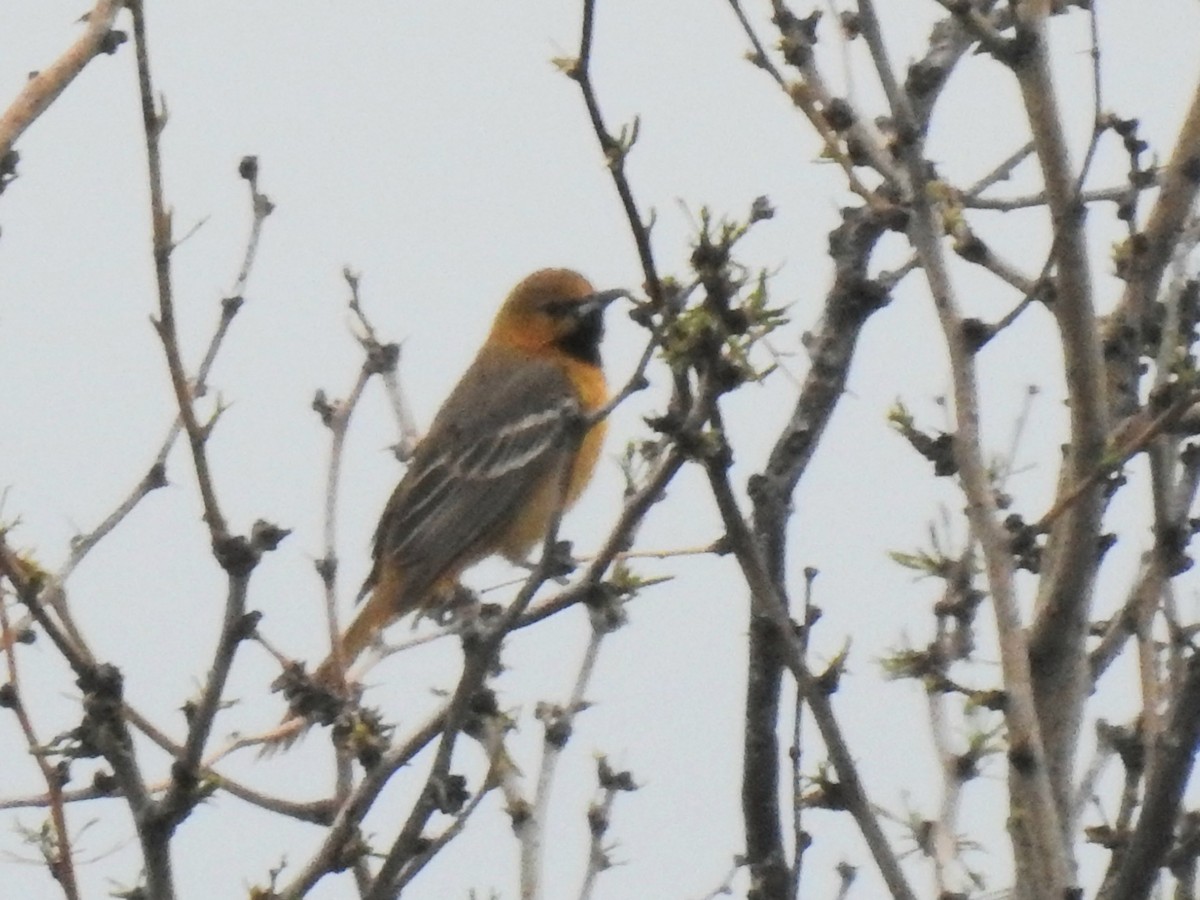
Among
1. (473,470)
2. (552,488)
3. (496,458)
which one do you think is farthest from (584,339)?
(552,488)

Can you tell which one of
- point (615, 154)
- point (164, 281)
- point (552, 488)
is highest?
point (552, 488)

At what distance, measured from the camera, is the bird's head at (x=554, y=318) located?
22.2 feet

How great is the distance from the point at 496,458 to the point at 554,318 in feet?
2.12

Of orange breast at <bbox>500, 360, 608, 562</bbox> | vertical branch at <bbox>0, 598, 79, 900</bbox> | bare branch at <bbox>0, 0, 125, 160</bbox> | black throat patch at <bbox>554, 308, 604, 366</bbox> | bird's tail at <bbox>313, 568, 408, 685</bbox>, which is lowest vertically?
vertical branch at <bbox>0, 598, 79, 900</bbox>

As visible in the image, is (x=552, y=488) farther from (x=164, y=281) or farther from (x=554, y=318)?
(x=164, y=281)

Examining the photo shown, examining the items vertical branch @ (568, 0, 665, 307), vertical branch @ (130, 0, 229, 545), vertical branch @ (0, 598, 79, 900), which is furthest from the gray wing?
vertical branch @ (568, 0, 665, 307)

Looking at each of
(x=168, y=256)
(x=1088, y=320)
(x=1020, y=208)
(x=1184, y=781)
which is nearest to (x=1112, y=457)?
(x=1088, y=320)

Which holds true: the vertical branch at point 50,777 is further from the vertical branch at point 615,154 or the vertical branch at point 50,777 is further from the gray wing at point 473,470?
the gray wing at point 473,470

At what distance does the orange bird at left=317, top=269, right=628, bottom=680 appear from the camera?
5.74 m

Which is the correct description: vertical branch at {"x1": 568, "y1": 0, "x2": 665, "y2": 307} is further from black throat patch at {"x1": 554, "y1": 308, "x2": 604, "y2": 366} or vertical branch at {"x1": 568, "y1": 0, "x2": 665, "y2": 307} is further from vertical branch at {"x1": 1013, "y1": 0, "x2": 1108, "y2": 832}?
black throat patch at {"x1": 554, "y1": 308, "x2": 604, "y2": 366}

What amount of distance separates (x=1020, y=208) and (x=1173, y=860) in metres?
1.18

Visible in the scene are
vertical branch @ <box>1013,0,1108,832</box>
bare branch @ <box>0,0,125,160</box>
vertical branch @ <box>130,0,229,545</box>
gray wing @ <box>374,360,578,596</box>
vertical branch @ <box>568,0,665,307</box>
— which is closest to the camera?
vertical branch @ <box>568,0,665,307</box>

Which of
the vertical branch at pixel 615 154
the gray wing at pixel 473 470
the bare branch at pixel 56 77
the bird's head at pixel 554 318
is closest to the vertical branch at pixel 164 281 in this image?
the bare branch at pixel 56 77

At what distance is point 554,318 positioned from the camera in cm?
680
